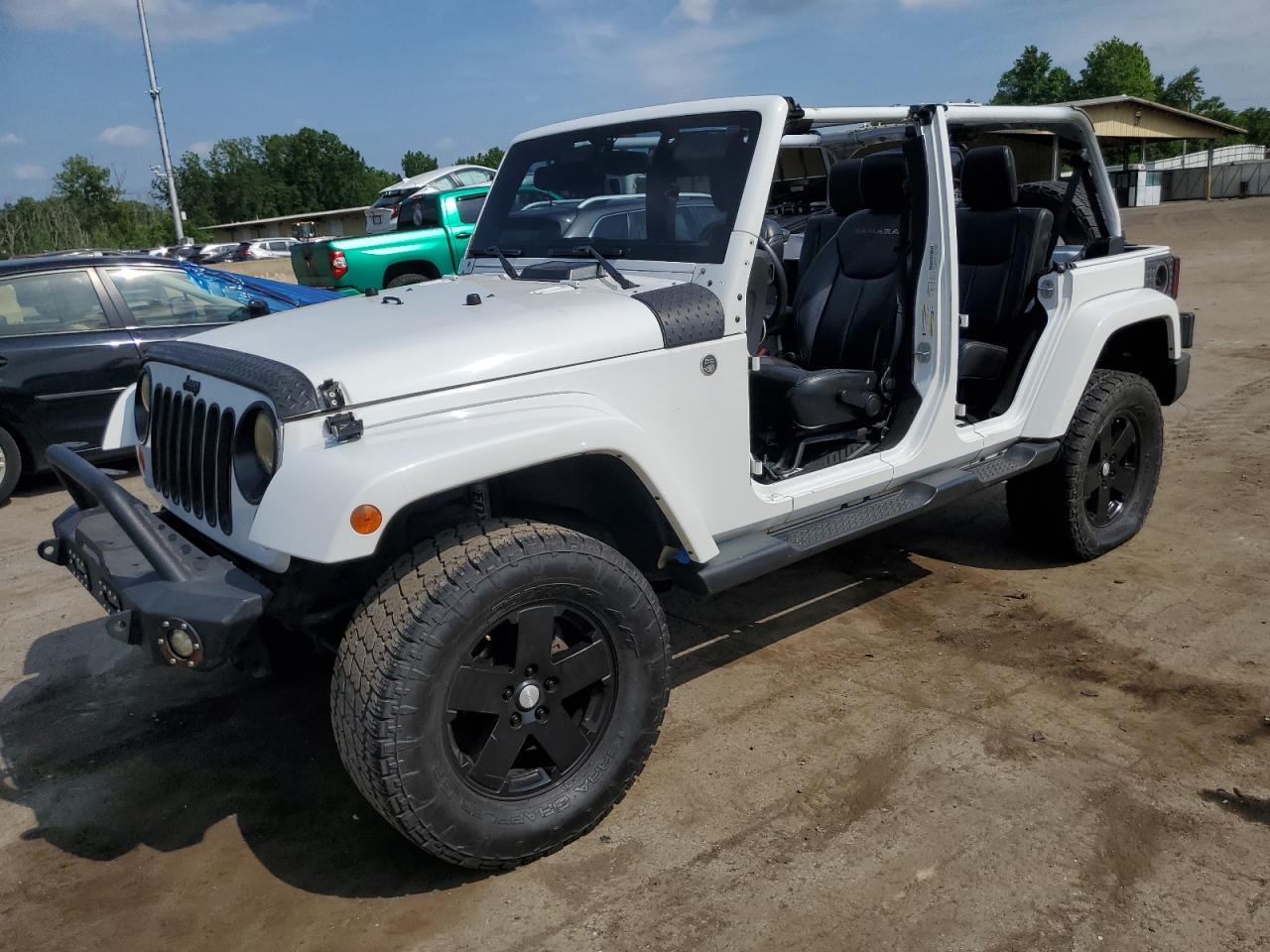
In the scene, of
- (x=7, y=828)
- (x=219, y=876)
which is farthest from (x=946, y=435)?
(x=7, y=828)

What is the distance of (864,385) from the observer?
3.96 metres

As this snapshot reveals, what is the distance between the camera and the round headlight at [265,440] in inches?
102

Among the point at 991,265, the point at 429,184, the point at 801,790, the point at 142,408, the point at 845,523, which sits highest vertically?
the point at 429,184

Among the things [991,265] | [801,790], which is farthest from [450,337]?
[991,265]

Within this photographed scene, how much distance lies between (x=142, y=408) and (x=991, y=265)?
11.7 ft

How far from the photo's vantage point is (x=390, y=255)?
39.4ft

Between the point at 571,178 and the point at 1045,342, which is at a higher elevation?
the point at 571,178

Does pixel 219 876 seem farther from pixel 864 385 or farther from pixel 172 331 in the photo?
pixel 172 331

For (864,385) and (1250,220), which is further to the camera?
(1250,220)

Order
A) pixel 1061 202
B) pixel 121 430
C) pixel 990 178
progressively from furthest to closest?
pixel 1061 202 → pixel 990 178 → pixel 121 430

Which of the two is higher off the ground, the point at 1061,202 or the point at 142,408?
the point at 1061,202

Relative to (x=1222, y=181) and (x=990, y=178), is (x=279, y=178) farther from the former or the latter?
(x=990, y=178)

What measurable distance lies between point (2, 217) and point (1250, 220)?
31.2m

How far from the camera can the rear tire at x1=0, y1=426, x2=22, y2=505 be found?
6.55 meters
